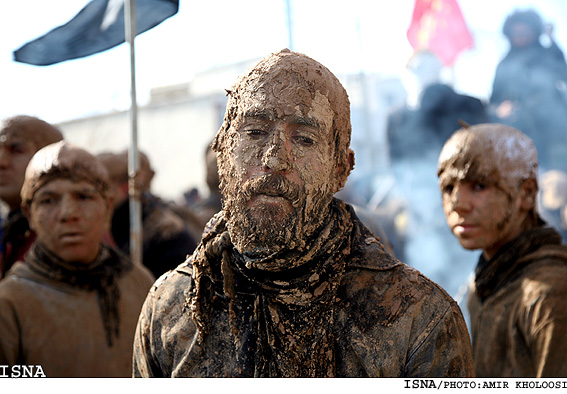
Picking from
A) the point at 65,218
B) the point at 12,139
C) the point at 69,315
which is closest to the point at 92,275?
the point at 69,315

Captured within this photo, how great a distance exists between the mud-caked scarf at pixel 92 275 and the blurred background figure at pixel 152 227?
4.99 feet

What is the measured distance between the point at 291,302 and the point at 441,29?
8.87 meters

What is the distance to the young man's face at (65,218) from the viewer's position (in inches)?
166

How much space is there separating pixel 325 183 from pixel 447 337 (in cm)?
70

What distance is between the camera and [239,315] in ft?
8.36

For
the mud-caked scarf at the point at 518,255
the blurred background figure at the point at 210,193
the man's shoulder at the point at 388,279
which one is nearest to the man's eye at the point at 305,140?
the man's shoulder at the point at 388,279

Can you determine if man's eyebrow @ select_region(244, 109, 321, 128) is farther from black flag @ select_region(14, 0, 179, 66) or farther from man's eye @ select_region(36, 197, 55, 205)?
black flag @ select_region(14, 0, 179, 66)

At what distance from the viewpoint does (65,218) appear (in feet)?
13.8

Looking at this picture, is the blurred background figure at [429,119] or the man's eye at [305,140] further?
the blurred background figure at [429,119]

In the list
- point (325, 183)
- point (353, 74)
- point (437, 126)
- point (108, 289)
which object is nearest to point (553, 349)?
point (325, 183)

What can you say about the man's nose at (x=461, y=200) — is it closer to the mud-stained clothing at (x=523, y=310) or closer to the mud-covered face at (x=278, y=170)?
the mud-stained clothing at (x=523, y=310)

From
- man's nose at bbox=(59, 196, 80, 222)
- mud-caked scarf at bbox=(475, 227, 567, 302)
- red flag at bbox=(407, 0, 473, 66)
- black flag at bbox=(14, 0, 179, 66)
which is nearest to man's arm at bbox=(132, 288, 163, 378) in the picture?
man's nose at bbox=(59, 196, 80, 222)
